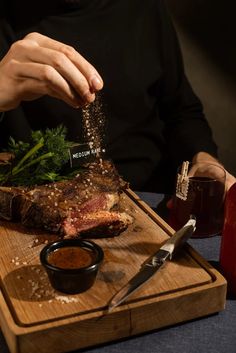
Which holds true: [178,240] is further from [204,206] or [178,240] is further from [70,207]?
[70,207]

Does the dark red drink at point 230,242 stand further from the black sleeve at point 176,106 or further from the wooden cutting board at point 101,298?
the black sleeve at point 176,106

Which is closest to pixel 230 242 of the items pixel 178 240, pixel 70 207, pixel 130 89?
A: pixel 178 240

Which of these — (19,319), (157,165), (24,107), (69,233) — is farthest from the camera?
(157,165)

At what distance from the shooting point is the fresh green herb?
5.83ft

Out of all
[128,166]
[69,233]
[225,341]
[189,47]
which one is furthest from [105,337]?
[189,47]

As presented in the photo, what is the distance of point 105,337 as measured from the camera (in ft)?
4.08

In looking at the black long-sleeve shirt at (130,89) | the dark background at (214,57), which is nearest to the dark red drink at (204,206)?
the black long-sleeve shirt at (130,89)

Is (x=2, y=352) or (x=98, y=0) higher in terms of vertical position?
(x=98, y=0)

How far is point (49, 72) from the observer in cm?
162

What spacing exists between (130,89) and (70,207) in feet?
3.07

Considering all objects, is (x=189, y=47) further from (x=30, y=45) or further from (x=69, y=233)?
(x=69, y=233)

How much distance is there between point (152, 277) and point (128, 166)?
3.58ft

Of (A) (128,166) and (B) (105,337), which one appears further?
(A) (128,166)

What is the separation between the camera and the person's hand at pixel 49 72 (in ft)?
5.30
